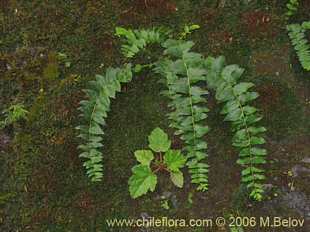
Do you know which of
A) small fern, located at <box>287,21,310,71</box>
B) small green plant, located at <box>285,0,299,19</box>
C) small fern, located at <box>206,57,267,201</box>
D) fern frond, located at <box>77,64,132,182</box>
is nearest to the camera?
small fern, located at <box>206,57,267,201</box>

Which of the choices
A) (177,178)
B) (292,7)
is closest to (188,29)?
(292,7)

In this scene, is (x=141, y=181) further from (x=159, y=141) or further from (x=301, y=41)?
(x=301, y=41)

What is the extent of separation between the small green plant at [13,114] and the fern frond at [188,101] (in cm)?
Result: 153

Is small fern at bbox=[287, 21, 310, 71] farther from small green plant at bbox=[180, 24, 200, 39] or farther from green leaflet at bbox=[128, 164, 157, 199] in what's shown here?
green leaflet at bbox=[128, 164, 157, 199]

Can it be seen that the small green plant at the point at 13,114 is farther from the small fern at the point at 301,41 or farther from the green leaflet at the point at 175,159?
the small fern at the point at 301,41

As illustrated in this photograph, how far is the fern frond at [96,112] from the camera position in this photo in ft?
17.1

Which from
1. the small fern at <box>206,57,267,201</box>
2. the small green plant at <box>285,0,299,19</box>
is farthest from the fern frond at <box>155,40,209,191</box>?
the small green plant at <box>285,0,299,19</box>

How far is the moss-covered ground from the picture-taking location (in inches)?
203

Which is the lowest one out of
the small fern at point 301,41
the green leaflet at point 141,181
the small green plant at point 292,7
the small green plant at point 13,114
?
the green leaflet at point 141,181

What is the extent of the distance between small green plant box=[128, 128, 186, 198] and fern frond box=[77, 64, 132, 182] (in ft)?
1.24

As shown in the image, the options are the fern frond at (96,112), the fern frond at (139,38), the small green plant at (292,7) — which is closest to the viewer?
the fern frond at (96,112)

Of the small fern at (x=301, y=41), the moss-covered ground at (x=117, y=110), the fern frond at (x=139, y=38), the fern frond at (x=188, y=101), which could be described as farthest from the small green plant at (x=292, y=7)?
the fern frond at (x=139, y=38)

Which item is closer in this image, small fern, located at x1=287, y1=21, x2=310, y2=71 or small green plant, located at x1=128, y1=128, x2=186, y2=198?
small green plant, located at x1=128, y1=128, x2=186, y2=198

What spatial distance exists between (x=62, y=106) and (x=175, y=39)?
1.48 m
